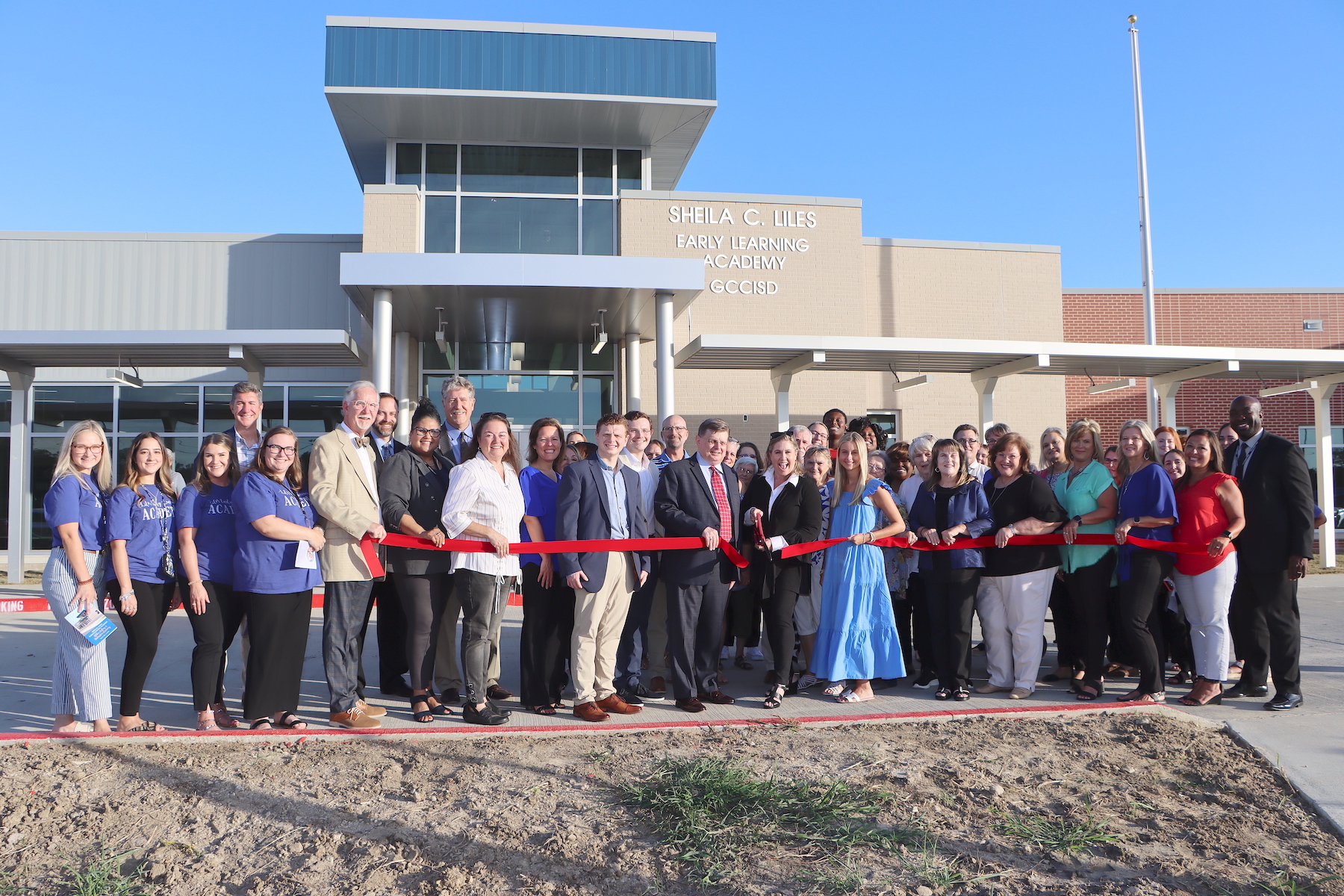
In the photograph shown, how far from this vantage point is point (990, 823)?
361 cm

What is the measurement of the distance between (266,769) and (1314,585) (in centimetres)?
1305

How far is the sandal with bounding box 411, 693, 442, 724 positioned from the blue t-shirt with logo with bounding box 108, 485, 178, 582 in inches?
63.8

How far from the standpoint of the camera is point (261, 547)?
486cm

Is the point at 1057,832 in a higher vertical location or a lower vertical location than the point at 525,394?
lower

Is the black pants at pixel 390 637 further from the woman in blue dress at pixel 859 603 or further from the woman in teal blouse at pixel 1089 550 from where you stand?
the woman in teal blouse at pixel 1089 550

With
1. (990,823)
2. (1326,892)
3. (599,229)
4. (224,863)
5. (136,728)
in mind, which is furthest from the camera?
(599,229)

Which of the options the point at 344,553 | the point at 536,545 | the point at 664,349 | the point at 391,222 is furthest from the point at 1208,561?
the point at 391,222

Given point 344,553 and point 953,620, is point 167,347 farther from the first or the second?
point 953,620

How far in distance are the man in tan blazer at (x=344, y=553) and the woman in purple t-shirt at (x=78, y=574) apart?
1.17 meters

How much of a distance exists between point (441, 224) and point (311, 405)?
444 centimetres

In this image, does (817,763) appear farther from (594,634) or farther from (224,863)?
(224,863)

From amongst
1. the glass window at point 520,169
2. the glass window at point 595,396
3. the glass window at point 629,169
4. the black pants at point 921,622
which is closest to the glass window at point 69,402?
the glass window at point 520,169

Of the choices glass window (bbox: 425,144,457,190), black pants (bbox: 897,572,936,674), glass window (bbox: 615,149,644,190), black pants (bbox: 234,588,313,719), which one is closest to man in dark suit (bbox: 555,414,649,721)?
black pants (bbox: 234,588,313,719)

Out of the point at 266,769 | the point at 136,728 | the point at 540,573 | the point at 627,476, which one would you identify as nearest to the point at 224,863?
the point at 266,769
